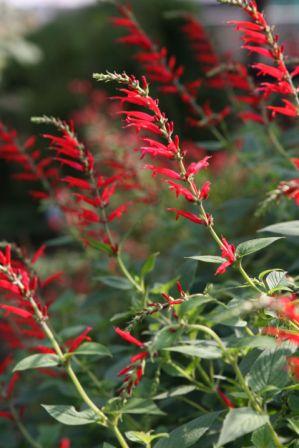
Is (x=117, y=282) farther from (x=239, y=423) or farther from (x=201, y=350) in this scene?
(x=239, y=423)

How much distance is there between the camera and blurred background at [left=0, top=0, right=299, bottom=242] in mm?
10516

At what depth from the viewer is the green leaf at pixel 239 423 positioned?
1284mm

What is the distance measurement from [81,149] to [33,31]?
1132 cm

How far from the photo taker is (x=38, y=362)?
1.63 metres

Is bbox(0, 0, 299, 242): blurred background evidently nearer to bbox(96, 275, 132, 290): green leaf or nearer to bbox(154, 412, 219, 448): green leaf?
bbox(96, 275, 132, 290): green leaf

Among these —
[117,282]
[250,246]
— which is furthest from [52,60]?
[250,246]

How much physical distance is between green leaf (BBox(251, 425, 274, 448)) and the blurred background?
8326 mm

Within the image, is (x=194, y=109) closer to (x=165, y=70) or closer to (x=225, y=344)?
(x=165, y=70)

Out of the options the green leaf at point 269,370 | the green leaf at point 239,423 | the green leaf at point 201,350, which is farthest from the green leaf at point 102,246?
the green leaf at point 239,423

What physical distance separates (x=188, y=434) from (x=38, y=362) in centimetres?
39

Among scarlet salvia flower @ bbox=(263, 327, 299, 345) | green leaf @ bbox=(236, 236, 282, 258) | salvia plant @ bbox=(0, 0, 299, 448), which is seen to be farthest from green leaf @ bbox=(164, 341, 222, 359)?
green leaf @ bbox=(236, 236, 282, 258)

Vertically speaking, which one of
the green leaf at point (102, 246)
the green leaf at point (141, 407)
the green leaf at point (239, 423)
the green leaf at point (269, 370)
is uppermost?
the green leaf at point (102, 246)

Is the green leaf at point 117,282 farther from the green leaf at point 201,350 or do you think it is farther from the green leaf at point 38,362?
the green leaf at point 201,350

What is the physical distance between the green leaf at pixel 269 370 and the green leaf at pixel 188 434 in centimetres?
17
